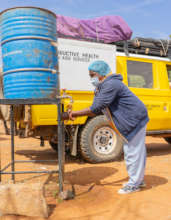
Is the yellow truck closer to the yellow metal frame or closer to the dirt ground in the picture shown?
the yellow metal frame

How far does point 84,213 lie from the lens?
2.59m

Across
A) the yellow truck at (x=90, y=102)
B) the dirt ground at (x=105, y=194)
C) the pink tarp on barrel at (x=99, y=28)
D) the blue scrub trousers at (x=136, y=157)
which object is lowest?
the dirt ground at (x=105, y=194)

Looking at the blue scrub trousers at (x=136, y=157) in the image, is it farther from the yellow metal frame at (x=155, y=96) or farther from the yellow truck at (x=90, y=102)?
the yellow metal frame at (x=155, y=96)

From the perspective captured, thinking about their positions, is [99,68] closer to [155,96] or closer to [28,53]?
[28,53]

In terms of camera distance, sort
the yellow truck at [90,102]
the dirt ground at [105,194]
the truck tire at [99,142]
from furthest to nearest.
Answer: the truck tire at [99,142], the yellow truck at [90,102], the dirt ground at [105,194]

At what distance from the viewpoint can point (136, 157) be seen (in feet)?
10.4

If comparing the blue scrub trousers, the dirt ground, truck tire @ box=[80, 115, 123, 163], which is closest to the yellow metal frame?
truck tire @ box=[80, 115, 123, 163]

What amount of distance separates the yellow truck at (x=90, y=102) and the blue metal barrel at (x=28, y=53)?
3.62ft

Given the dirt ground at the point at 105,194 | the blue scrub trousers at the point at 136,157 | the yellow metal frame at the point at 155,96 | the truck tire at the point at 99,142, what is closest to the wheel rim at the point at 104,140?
the truck tire at the point at 99,142

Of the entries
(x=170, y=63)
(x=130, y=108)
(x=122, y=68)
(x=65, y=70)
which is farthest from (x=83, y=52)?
(x=170, y=63)

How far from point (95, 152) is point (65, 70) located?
1556 mm

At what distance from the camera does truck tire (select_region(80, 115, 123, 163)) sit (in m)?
4.71

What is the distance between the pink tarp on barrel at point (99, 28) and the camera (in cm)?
481

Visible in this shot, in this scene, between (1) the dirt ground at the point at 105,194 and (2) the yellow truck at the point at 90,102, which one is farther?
(2) the yellow truck at the point at 90,102
